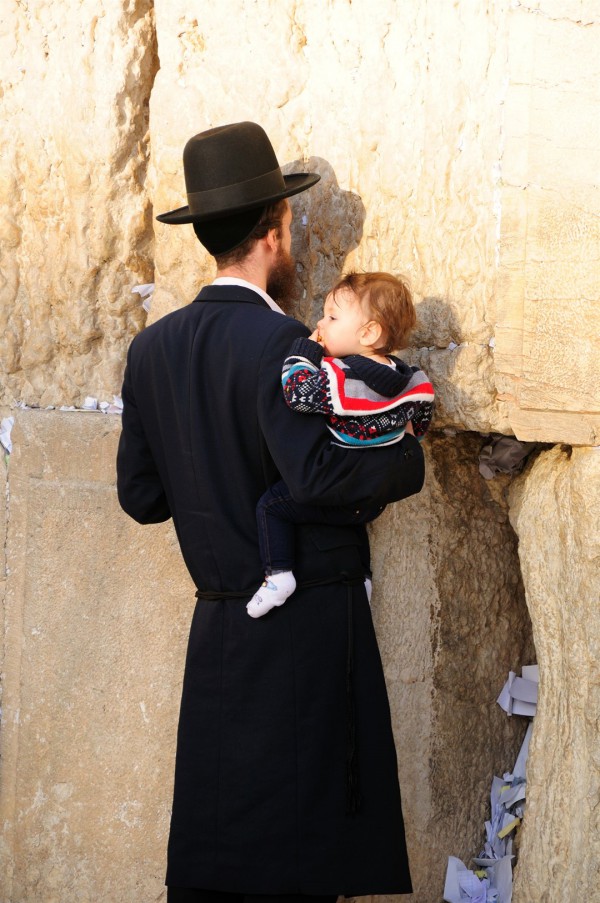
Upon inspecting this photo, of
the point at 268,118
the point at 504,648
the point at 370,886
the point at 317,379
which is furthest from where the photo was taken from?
the point at 504,648

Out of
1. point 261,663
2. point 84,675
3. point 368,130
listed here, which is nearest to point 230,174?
point 368,130

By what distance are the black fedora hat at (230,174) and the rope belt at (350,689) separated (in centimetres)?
86

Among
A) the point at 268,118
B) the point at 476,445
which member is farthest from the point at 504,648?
the point at 268,118

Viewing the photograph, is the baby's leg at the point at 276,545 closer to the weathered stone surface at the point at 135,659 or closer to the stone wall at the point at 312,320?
the stone wall at the point at 312,320

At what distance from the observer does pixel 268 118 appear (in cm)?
315

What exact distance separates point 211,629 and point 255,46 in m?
1.54

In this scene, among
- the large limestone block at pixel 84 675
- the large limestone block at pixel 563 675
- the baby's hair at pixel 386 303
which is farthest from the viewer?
the large limestone block at pixel 84 675

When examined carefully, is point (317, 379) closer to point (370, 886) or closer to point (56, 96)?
point (370, 886)

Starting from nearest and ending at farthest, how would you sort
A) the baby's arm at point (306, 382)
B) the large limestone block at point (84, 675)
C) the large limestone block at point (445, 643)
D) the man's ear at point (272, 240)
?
1. the baby's arm at point (306, 382)
2. the man's ear at point (272, 240)
3. the large limestone block at point (445, 643)
4. the large limestone block at point (84, 675)

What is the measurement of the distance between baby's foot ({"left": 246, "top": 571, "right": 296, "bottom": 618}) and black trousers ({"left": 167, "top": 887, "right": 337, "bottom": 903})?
62 centimetres

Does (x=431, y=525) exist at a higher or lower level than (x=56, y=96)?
lower

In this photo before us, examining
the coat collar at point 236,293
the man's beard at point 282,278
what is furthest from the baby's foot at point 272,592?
the man's beard at point 282,278

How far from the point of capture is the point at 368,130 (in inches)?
116

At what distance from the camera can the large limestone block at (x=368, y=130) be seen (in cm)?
274
